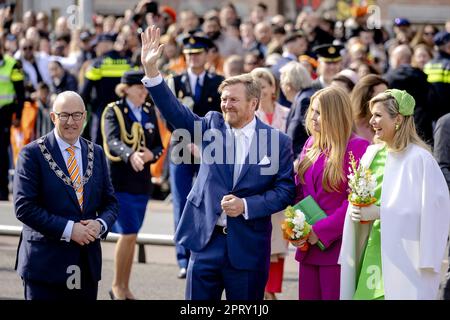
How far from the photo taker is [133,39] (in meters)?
17.1

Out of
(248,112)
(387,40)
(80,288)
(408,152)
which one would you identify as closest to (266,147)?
(248,112)

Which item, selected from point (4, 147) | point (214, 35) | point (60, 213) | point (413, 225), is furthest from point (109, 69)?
point (413, 225)

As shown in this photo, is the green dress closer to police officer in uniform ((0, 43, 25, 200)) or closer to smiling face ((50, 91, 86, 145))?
smiling face ((50, 91, 86, 145))

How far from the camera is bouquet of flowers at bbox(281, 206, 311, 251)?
25.5 feet

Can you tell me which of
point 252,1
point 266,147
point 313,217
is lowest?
point 313,217

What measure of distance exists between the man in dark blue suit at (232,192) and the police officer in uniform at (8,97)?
785 centimetres

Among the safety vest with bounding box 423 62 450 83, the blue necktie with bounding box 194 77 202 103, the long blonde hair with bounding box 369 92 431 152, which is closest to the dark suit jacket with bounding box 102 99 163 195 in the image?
the blue necktie with bounding box 194 77 202 103

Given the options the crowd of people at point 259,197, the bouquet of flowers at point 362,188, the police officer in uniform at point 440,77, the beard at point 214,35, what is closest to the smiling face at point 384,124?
the crowd of people at point 259,197

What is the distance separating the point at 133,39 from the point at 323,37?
2.74m

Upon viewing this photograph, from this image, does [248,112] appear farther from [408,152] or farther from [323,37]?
[323,37]

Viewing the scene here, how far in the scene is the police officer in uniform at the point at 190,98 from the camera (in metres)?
10.8

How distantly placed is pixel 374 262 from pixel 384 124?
2.87ft

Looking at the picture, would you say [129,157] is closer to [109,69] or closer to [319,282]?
[319,282]
